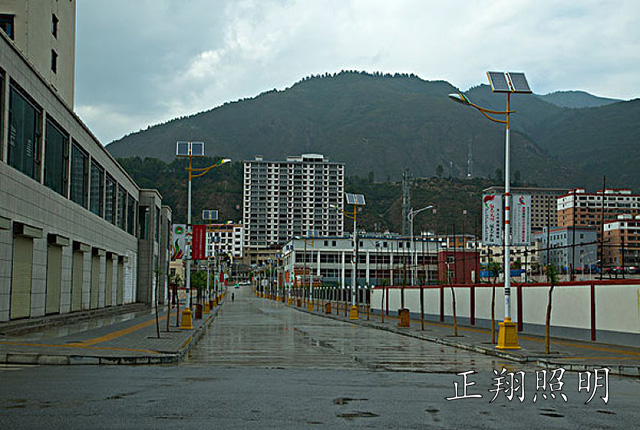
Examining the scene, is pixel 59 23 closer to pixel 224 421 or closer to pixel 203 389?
pixel 203 389

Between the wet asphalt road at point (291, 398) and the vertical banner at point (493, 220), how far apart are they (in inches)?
243

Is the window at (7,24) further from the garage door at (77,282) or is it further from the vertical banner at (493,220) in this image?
Result: the vertical banner at (493,220)

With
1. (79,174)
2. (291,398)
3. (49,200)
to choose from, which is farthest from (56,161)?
(291,398)

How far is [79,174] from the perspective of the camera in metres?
41.7

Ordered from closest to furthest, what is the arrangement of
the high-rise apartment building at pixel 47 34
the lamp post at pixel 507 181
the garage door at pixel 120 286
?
the lamp post at pixel 507 181, the high-rise apartment building at pixel 47 34, the garage door at pixel 120 286

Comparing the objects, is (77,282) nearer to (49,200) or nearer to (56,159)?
(56,159)

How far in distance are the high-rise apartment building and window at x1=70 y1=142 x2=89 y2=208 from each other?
3.78 meters

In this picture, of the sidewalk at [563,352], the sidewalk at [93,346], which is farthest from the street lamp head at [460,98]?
the sidewalk at [93,346]

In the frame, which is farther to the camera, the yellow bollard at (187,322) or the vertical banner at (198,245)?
the vertical banner at (198,245)

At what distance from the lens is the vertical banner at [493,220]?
80.5ft

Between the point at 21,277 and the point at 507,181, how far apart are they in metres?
19.5

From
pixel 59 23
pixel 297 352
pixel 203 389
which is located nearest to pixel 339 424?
pixel 203 389

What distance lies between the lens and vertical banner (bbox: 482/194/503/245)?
24531mm

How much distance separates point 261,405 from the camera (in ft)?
35.9
